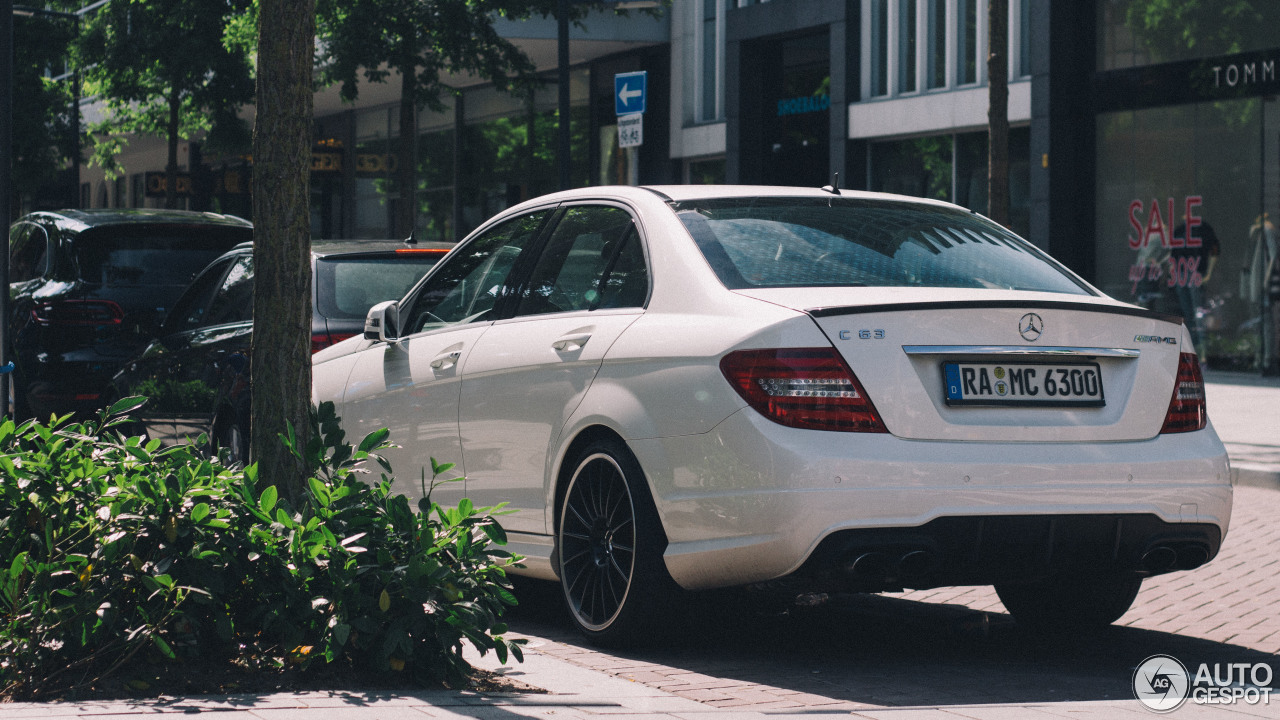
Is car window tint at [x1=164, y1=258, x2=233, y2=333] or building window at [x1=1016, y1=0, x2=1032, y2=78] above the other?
building window at [x1=1016, y1=0, x2=1032, y2=78]

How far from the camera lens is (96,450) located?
16.3ft

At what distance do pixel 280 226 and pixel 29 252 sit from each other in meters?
7.86

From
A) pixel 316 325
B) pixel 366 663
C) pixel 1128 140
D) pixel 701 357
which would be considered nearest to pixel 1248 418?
pixel 1128 140

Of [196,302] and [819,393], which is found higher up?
[196,302]

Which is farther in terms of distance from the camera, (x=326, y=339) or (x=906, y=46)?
(x=906, y=46)

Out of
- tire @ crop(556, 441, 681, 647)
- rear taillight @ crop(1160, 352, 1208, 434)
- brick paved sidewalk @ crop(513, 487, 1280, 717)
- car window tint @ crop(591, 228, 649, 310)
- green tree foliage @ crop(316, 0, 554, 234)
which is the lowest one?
brick paved sidewalk @ crop(513, 487, 1280, 717)

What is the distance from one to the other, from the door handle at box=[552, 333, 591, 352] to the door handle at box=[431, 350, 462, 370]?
27.8 inches

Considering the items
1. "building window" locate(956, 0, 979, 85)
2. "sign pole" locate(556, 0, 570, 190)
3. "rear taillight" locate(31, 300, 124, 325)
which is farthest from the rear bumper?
"building window" locate(956, 0, 979, 85)

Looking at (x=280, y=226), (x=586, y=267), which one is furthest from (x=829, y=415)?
(x=280, y=226)

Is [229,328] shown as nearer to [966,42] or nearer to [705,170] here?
[966,42]

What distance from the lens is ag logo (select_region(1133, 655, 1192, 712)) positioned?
15.4 ft

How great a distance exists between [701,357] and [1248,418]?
11142 millimetres

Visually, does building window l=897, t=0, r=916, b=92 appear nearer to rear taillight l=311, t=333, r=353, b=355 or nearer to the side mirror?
rear taillight l=311, t=333, r=353, b=355

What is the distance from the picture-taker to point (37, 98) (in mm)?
32125
